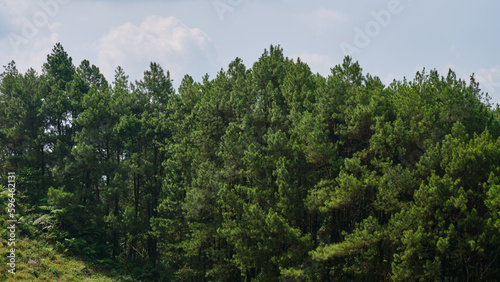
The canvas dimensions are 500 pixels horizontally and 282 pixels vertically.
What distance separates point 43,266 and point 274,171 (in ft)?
45.9

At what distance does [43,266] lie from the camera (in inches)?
789

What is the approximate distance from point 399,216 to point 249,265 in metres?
8.29

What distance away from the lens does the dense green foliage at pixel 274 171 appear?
1462 centimetres

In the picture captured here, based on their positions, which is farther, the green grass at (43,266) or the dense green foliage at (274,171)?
the green grass at (43,266)

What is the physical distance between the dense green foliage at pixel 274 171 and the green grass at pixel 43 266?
5.24 feet

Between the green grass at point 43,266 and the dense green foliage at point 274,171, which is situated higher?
the dense green foliage at point 274,171

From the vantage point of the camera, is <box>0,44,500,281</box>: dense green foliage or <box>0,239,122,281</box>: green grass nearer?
<box>0,44,500,281</box>: dense green foliage

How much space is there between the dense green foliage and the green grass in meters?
1.60

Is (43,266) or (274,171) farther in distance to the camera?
(43,266)

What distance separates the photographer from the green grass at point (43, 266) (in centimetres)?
1795

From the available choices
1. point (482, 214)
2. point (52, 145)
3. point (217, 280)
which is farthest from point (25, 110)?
point (482, 214)

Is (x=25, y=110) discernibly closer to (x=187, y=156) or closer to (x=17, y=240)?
(x=17, y=240)

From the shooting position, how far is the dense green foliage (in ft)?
48.0

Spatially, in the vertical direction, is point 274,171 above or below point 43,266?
above
